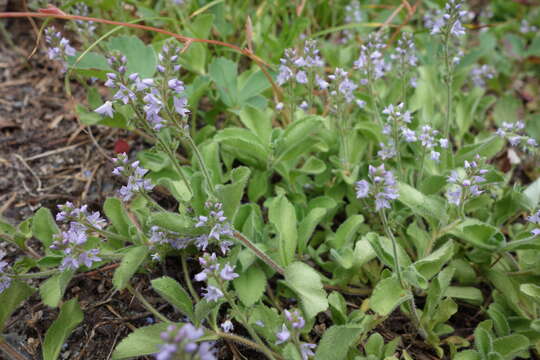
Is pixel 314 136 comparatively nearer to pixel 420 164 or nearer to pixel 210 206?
pixel 420 164

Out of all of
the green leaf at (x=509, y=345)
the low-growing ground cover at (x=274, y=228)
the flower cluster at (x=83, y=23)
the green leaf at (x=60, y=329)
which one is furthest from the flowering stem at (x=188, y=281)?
the flower cluster at (x=83, y=23)

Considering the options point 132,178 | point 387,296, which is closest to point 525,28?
point 387,296

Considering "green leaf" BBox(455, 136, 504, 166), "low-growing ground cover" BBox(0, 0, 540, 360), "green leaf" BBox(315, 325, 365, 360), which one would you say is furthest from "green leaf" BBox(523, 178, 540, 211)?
"green leaf" BBox(315, 325, 365, 360)

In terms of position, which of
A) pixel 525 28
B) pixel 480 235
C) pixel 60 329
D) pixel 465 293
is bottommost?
pixel 60 329

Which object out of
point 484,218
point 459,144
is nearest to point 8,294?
point 484,218

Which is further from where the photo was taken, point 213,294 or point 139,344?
point 139,344

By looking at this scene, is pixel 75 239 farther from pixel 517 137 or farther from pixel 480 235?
pixel 517 137

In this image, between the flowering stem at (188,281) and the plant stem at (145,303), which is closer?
the plant stem at (145,303)

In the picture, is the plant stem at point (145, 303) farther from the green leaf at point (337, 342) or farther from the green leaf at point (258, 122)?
the green leaf at point (258, 122)
